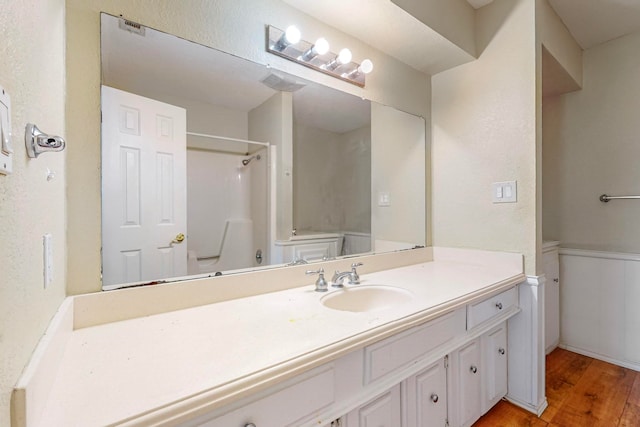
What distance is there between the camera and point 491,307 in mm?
1371

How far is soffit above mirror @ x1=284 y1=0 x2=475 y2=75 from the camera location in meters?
1.34

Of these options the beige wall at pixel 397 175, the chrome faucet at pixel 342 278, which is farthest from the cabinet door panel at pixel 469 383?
the beige wall at pixel 397 175

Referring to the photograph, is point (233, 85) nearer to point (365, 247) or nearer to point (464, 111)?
point (365, 247)

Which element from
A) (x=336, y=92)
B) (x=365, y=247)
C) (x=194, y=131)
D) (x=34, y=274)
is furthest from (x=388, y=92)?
(x=34, y=274)

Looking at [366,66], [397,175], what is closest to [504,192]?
[397,175]

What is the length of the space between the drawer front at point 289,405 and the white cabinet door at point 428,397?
467 millimetres

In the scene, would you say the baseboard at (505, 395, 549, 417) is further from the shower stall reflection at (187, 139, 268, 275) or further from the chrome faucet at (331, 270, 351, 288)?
the shower stall reflection at (187, 139, 268, 275)

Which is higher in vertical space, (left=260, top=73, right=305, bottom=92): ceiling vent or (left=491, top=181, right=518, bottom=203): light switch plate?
(left=260, top=73, right=305, bottom=92): ceiling vent

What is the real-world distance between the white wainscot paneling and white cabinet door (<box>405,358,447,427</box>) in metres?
1.69

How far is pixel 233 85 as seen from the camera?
121 centimetres

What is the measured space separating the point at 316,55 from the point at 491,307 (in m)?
1.43

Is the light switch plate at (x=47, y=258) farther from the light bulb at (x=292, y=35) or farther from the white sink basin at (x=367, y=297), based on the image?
the light bulb at (x=292, y=35)

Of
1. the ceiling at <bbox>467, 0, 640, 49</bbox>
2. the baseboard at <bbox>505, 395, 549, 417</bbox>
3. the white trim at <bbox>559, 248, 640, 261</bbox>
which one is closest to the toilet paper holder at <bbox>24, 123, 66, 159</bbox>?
the ceiling at <bbox>467, 0, 640, 49</bbox>

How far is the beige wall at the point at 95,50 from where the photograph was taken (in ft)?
2.88
